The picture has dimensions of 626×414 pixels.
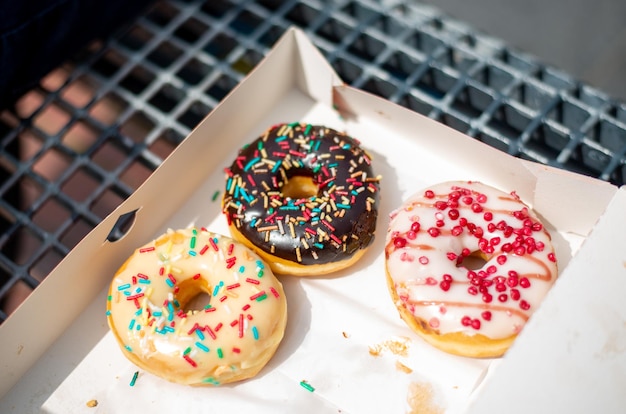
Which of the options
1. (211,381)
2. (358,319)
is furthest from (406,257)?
(211,381)

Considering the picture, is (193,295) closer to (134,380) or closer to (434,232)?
(134,380)

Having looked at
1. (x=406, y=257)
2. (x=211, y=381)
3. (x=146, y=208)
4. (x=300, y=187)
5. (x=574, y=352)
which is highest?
(x=574, y=352)

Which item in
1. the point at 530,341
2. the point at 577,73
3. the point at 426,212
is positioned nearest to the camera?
the point at 530,341

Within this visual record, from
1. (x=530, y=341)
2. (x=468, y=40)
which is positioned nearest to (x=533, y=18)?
(x=468, y=40)

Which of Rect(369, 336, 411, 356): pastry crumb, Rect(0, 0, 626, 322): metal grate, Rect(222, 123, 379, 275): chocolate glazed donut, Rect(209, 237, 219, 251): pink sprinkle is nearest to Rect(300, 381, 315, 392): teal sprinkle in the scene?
Rect(369, 336, 411, 356): pastry crumb

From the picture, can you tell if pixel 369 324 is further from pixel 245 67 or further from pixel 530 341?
pixel 245 67
